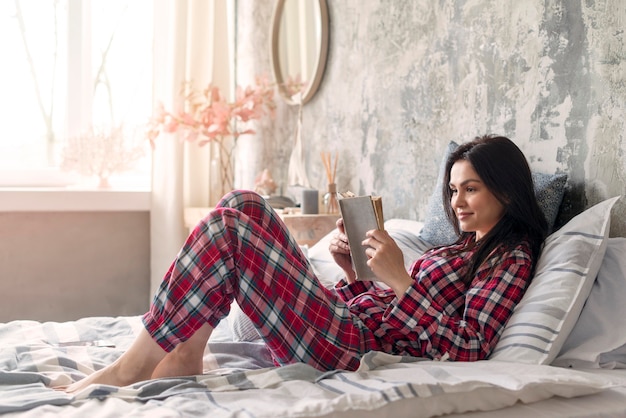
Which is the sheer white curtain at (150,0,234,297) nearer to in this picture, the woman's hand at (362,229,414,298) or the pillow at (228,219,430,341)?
the pillow at (228,219,430,341)

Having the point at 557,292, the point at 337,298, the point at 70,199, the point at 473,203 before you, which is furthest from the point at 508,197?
the point at 70,199

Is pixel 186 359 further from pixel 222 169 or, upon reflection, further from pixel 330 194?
pixel 222 169

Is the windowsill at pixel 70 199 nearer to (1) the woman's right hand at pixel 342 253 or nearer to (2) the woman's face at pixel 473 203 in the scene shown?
(1) the woman's right hand at pixel 342 253

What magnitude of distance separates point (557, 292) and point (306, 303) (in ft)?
1.72

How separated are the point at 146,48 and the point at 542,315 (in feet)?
9.65

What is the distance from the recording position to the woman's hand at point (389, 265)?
1.64 metres

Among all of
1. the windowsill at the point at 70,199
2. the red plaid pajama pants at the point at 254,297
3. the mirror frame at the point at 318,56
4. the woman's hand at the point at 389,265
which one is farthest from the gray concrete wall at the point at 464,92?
the windowsill at the point at 70,199

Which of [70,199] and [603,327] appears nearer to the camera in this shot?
[603,327]

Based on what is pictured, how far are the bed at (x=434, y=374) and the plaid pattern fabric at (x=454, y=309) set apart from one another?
1.5 inches

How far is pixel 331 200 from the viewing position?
2969mm

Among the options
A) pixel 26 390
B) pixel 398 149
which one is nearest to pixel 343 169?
pixel 398 149

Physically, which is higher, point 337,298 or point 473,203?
point 473,203

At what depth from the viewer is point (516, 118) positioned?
6.54 feet

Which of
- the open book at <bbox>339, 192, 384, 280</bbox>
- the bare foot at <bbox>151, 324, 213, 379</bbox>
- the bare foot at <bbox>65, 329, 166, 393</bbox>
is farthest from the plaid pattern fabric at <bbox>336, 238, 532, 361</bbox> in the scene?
the bare foot at <bbox>65, 329, 166, 393</bbox>
